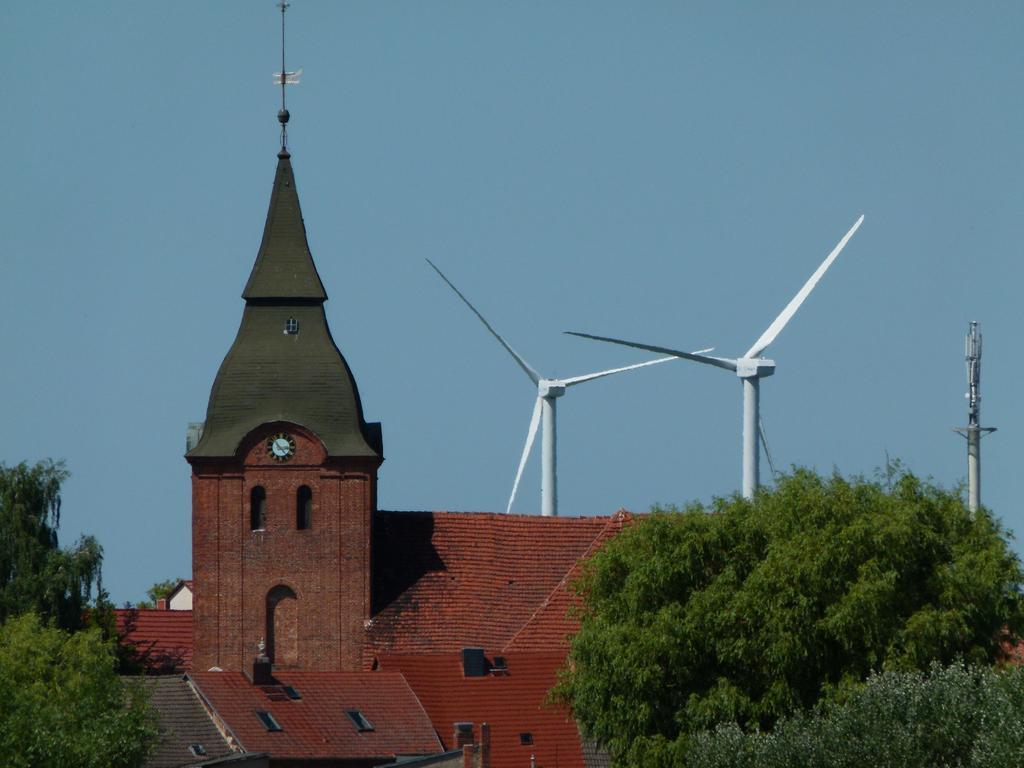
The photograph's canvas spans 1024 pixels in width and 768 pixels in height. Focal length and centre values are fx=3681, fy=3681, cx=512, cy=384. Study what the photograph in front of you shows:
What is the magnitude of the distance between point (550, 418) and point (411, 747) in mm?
23218

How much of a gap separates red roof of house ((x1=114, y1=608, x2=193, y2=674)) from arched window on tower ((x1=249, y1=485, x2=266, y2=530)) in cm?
680

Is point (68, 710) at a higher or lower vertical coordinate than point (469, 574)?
lower

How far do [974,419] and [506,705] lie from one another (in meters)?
15.9

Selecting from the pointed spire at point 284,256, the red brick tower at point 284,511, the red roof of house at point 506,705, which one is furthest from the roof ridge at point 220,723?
the pointed spire at point 284,256

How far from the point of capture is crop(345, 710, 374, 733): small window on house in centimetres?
9744

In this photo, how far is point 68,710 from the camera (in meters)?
85.1

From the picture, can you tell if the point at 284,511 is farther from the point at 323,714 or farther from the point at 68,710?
the point at 68,710

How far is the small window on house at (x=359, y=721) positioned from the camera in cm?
9744

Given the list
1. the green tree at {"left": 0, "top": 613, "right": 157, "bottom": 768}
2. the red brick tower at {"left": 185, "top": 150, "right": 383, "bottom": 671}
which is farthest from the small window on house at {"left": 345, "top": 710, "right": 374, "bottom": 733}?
the red brick tower at {"left": 185, "top": 150, "right": 383, "bottom": 671}

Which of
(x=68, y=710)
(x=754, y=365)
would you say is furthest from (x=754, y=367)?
(x=68, y=710)

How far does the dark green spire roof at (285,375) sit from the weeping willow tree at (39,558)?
308 inches

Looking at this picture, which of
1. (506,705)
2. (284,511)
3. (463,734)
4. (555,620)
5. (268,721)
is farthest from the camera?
(284,511)

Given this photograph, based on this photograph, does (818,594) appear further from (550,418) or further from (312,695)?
(550,418)

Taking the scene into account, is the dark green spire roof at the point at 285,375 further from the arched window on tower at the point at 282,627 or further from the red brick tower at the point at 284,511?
the arched window on tower at the point at 282,627
